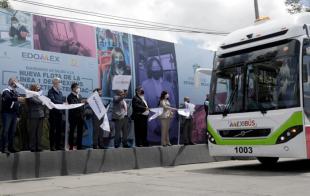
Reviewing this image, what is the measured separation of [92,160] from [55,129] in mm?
1217

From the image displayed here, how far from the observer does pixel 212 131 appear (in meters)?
12.1

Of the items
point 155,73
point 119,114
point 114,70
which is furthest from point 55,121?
point 155,73

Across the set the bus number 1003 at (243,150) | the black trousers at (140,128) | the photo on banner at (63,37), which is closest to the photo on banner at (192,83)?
the black trousers at (140,128)

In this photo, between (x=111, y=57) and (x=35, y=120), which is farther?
(x=111, y=57)

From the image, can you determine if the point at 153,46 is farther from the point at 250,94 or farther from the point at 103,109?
the point at 250,94

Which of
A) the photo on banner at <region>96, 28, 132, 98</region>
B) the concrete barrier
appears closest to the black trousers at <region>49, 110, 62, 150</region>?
the concrete barrier

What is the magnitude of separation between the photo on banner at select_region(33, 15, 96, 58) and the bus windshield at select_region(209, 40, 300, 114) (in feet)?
14.5

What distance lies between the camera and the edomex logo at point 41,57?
43.5ft

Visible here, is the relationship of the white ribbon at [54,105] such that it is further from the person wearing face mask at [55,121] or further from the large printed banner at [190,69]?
the large printed banner at [190,69]

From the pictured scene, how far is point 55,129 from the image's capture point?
1234cm

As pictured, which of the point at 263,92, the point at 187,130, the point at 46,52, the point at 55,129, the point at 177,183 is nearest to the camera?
the point at 177,183

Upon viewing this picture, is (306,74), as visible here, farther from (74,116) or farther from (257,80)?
(74,116)

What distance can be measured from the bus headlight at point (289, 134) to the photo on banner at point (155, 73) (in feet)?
21.3

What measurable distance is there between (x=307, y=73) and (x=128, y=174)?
4811 mm
